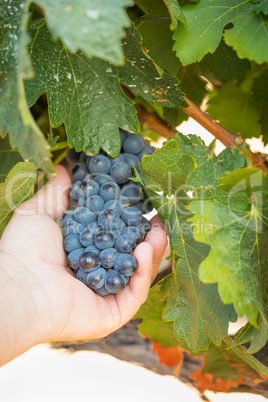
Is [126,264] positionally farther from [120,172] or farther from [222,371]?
[222,371]

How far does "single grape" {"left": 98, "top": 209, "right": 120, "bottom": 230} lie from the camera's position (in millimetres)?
749

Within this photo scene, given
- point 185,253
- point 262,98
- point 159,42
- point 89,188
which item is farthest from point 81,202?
point 262,98

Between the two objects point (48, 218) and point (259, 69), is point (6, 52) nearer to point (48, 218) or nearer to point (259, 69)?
point (48, 218)

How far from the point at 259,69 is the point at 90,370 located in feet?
3.73

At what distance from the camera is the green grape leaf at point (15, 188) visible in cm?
77

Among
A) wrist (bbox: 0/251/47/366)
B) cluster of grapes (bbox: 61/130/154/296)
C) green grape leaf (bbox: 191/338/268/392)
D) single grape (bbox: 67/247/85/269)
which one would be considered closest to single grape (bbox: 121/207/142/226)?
cluster of grapes (bbox: 61/130/154/296)

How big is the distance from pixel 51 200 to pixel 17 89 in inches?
14.9

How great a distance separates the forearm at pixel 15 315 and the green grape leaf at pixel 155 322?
0.38m

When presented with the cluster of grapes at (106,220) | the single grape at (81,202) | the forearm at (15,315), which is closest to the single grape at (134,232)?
the cluster of grapes at (106,220)

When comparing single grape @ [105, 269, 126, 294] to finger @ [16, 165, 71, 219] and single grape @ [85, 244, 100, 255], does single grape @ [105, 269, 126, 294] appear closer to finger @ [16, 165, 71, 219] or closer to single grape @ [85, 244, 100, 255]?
single grape @ [85, 244, 100, 255]

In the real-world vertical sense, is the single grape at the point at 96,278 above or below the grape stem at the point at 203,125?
below

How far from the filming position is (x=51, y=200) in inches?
34.7

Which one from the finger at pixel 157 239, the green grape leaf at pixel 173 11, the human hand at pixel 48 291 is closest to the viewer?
the green grape leaf at pixel 173 11

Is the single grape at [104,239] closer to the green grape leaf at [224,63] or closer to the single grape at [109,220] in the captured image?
the single grape at [109,220]
